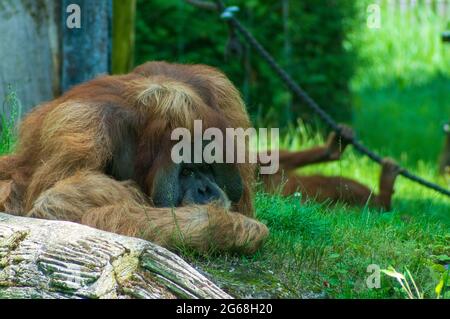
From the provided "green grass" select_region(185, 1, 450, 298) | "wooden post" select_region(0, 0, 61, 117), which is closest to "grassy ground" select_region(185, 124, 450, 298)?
"green grass" select_region(185, 1, 450, 298)

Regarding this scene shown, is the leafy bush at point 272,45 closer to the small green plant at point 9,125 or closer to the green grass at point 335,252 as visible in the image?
the green grass at point 335,252

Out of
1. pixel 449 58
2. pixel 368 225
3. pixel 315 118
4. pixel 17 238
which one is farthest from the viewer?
pixel 449 58

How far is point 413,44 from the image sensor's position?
13.8m

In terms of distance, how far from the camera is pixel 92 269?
9.86ft

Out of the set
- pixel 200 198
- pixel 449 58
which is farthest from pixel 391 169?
pixel 449 58

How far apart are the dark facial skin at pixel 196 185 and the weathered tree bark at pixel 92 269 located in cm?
47

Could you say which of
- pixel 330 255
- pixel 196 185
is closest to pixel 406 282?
pixel 330 255

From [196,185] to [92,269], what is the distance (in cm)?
80

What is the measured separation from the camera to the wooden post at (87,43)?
5164mm

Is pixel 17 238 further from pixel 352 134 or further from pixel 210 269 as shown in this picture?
pixel 352 134

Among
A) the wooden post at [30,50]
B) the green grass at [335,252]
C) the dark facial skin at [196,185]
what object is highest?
the wooden post at [30,50]

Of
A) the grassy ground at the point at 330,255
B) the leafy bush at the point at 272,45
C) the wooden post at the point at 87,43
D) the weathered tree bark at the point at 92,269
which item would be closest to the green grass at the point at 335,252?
the grassy ground at the point at 330,255
